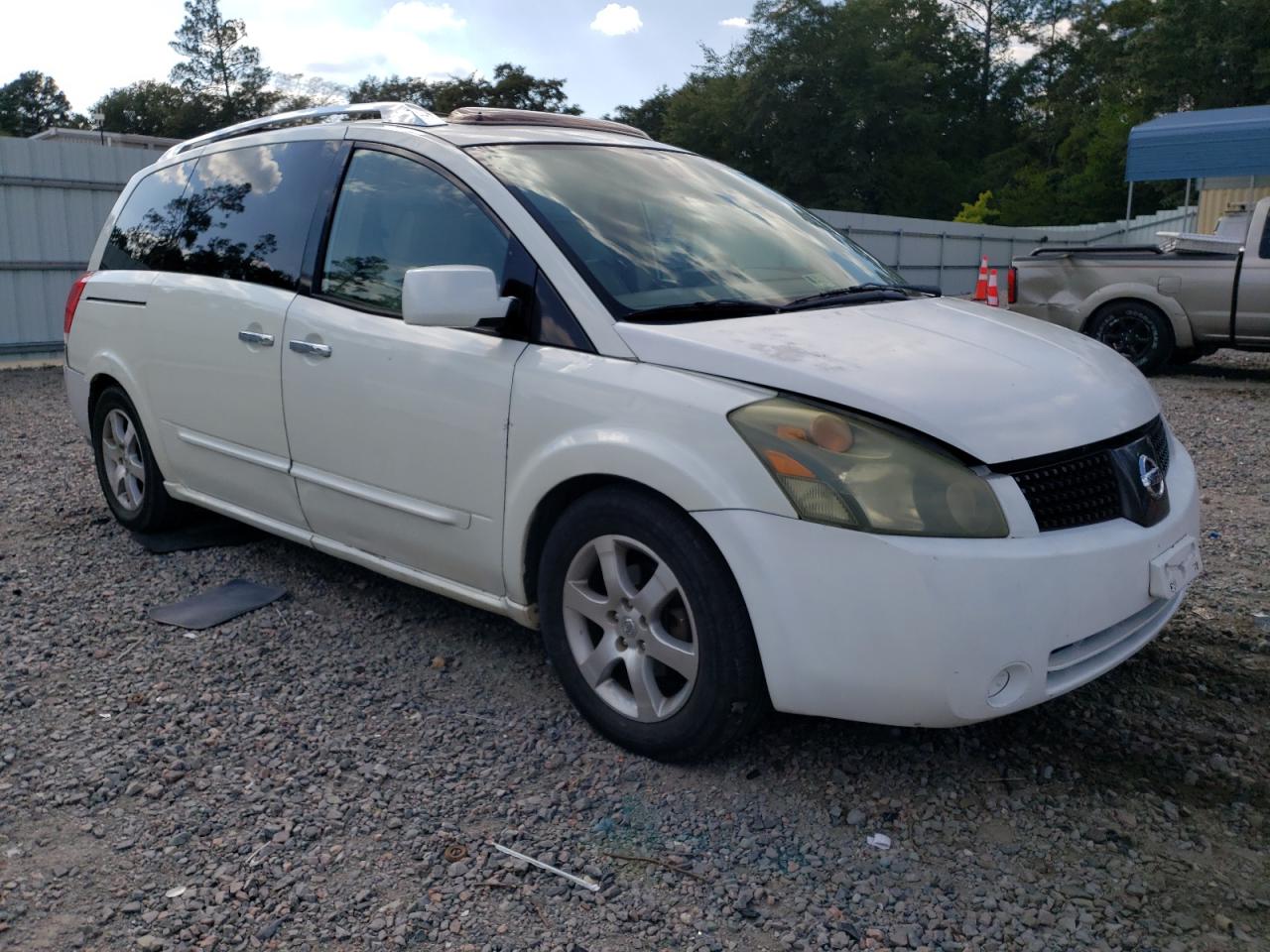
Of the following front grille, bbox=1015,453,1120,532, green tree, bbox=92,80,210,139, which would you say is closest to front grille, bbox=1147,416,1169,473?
front grille, bbox=1015,453,1120,532

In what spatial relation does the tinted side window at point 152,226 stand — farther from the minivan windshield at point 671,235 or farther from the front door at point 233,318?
the minivan windshield at point 671,235

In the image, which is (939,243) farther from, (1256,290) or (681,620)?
(681,620)

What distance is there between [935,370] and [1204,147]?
24485 millimetres

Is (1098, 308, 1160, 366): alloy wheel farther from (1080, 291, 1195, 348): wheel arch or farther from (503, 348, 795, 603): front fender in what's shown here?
(503, 348, 795, 603): front fender

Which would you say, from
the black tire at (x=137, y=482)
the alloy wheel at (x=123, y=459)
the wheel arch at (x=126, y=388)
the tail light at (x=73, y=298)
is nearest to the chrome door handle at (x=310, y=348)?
the wheel arch at (x=126, y=388)

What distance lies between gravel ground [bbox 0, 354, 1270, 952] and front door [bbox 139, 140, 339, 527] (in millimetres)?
649

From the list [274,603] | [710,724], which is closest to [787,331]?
[710,724]

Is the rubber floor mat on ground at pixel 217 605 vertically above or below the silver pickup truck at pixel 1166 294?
below

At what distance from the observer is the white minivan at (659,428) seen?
276 centimetres

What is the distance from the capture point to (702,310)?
3.35 meters

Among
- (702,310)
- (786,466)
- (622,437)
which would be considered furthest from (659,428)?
(702,310)

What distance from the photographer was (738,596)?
292cm

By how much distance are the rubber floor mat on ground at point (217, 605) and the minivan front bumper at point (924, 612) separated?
2.31 metres

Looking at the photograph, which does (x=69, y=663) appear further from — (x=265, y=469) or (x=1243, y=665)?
(x=1243, y=665)
